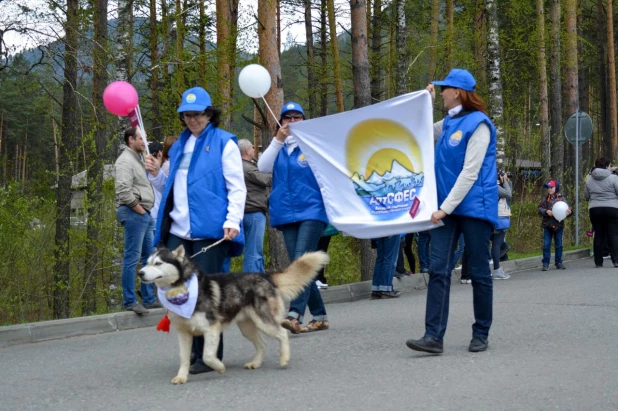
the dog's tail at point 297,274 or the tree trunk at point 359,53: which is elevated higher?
the tree trunk at point 359,53

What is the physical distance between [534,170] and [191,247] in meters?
20.6

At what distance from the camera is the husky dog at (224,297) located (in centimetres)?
699

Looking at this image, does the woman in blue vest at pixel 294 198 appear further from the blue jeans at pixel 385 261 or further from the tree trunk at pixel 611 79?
the tree trunk at pixel 611 79

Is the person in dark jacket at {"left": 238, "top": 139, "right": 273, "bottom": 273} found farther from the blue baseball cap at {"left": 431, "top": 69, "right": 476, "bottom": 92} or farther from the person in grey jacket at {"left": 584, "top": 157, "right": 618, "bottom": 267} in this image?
the person in grey jacket at {"left": 584, "top": 157, "right": 618, "bottom": 267}

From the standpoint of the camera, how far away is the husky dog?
22.9 ft

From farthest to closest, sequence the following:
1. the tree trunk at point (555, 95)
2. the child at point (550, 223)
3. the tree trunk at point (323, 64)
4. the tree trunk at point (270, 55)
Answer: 1. the tree trunk at point (323, 64)
2. the tree trunk at point (555, 95)
3. the child at point (550, 223)
4. the tree trunk at point (270, 55)

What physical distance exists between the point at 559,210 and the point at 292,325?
10673 mm

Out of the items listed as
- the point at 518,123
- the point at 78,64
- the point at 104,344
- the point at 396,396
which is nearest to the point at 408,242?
the point at 78,64

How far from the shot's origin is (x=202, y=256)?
751 cm

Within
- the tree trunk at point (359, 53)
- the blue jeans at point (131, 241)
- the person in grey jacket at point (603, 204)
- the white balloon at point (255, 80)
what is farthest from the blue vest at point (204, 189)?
the person in grey jacket at point (603, 204)

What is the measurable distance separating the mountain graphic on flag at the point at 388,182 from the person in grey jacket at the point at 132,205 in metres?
3.05

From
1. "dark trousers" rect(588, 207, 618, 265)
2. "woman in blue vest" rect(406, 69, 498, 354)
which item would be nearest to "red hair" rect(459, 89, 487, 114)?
"woman in blue vest" rect(406, 69, 498, 354)

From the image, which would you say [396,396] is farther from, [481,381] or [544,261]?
[544,261]

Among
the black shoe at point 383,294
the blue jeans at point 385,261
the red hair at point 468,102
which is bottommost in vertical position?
the black shoe at point 383,294
